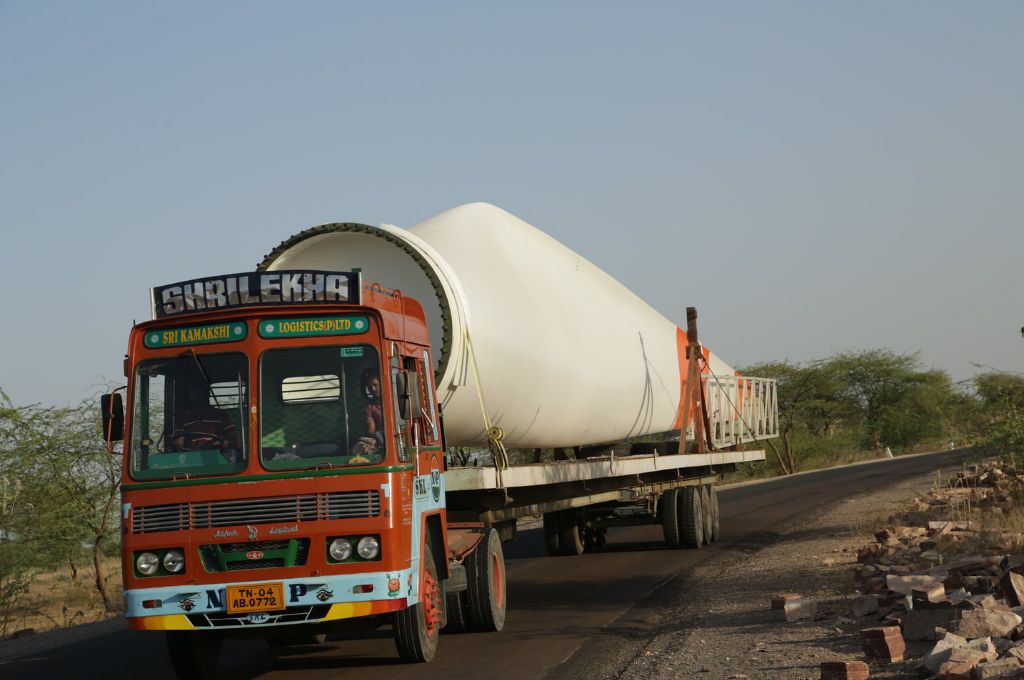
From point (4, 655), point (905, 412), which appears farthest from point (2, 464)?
point (905, 412)

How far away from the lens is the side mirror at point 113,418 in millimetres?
8961

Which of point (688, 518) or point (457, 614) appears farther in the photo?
point (688, 518)

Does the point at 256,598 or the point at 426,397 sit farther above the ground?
the point at 426,397

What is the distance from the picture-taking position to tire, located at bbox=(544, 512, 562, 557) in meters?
19.0

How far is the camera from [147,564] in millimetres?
8648

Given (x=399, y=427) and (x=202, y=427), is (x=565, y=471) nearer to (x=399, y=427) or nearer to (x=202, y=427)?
(x=399, y=427)

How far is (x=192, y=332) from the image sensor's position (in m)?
9.16

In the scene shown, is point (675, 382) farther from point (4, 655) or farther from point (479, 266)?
point (4, 655)

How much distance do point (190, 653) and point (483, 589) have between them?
2834mm

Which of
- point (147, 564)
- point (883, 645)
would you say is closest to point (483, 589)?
point (147, 564)

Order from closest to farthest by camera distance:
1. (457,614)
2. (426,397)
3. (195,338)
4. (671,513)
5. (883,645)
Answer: (883,645), (195,338), (426,397), (457,614), (671,513)

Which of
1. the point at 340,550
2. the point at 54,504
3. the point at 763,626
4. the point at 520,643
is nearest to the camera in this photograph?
the point at 340,550

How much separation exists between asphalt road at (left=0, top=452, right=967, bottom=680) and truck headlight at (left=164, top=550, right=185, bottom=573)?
159 centimetres

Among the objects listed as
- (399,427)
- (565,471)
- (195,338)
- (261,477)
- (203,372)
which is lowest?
(565,471)
